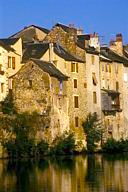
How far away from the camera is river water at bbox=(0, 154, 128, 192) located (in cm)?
4453

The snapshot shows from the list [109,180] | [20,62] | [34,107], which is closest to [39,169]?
[109,180]

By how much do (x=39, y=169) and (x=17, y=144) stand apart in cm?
1570

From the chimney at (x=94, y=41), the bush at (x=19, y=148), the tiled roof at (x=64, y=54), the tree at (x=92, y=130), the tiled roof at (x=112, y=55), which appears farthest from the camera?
the tiled roof at (x=112, y=55)

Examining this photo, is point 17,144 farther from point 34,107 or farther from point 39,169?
point 39,169

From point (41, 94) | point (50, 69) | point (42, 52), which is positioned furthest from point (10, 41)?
point (41, 94)

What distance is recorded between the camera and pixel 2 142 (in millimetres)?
75875

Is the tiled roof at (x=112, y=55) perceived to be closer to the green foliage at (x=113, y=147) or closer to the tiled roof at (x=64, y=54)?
the tiled roof at (x=64, y=54)

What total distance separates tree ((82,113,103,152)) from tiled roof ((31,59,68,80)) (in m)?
7.54

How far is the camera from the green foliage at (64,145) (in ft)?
269

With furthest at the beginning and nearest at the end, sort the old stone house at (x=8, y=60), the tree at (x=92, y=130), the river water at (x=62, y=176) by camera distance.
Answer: the tree at (x=92, y=130) < the old stone house at (x=8, y=60) < the river water at (x=62, y=176)

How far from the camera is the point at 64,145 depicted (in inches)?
3278

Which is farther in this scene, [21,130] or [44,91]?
[44,91]

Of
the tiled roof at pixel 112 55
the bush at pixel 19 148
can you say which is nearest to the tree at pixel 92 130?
the tiled roof at pixel 112 55

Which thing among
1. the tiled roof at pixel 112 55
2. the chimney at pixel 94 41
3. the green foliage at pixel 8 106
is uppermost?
the chimney at pixel 94 41
